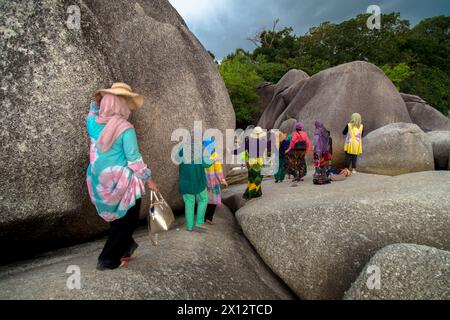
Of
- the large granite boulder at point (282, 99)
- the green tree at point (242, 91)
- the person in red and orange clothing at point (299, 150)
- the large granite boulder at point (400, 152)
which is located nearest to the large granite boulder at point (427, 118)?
the large granite boulder at point (282, 99)

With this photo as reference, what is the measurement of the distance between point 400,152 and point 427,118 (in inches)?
523

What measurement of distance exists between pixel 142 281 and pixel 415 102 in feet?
75.5

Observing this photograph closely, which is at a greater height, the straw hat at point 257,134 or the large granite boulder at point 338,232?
the straw hat at point 257,134

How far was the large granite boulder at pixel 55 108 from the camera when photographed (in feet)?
11.4

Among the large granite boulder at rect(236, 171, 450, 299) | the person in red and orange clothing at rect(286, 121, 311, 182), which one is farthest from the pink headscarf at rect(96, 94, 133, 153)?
the person in red and orange clothing at rect(286, 121, 311, 182)

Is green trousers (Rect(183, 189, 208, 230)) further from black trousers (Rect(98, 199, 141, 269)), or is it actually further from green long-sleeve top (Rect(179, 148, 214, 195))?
black trousers (Rect(98, 199, 141, 269))

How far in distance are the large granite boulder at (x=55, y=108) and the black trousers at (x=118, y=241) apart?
1.04 meters

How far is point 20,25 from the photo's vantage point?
3566mm

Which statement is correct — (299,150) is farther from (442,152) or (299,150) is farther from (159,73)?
(442,152)

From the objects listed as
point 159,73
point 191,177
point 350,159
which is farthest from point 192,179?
point 350,159

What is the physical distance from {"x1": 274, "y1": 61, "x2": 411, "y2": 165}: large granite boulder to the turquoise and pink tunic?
12.5 metres

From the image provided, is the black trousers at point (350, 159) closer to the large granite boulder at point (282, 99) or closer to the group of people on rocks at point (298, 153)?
the group of people on rocks at point (298, 153)

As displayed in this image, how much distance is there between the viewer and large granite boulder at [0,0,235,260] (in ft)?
11.4

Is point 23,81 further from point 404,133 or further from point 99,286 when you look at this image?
point 404,133
